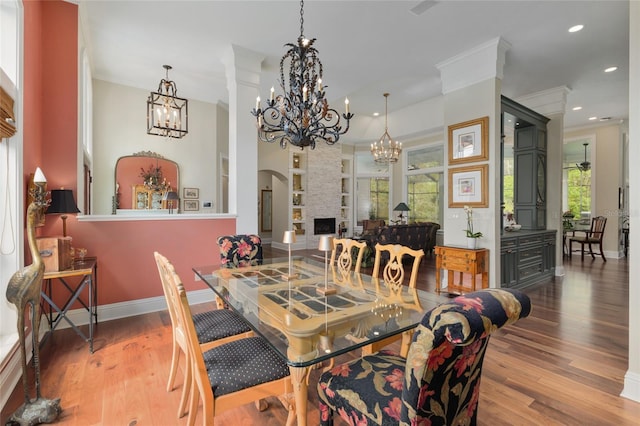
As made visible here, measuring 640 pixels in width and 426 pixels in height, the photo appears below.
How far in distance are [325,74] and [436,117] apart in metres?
3.64

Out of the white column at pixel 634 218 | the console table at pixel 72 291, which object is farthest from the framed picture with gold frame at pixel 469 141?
the console table at pixel 72 291

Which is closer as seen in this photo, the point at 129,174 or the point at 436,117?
the point at 129,174

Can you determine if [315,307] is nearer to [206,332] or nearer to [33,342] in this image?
[206,332]

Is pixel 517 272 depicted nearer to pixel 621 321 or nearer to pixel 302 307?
pixel 621 321

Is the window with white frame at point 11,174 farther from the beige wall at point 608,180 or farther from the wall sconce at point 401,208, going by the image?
the beige wall at point 608,180

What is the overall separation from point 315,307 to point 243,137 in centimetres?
295

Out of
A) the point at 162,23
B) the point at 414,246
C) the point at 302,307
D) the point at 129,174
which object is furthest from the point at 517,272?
the point at 129,174

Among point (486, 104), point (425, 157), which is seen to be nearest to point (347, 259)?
point (486, 104)

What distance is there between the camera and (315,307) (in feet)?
5.79

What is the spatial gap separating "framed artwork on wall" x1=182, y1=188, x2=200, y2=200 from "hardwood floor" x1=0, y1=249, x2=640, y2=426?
3.10m

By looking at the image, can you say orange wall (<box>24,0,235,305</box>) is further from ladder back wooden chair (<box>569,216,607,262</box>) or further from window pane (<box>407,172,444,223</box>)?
ladder back wooden chair (<box>569,216,607,262</box>)

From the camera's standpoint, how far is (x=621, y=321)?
132 inches

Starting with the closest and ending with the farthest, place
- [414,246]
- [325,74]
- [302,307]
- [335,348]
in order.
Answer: [335,348] → [302,307] → [325,74] → [414,246]

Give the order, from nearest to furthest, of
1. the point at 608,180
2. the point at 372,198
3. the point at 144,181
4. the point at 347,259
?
the point at 347,259 < the point at 144,181 < the point at 608,180 < the point at 372,198
